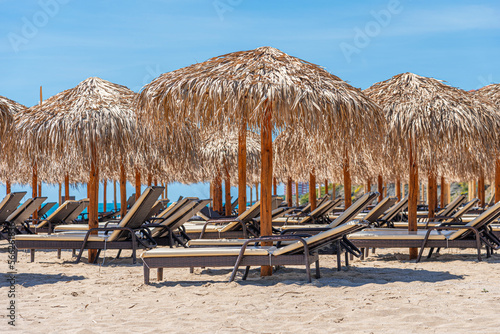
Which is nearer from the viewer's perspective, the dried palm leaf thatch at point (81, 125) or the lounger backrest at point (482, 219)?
the lounger backrest at point (482, 219)

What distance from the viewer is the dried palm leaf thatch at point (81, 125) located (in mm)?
7230

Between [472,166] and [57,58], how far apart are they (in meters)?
12.9

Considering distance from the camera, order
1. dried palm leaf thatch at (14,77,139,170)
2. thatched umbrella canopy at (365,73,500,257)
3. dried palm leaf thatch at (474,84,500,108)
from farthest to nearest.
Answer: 1. dried palm leaf thatch at (474,84,500,108)
2. dried palm leaf thatch at (14,77,139,170)
3. thatched umbrella canopy at (365,73,500,257)

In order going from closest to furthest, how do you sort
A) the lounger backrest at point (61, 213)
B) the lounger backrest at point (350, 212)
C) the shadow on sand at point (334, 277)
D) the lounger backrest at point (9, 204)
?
the shadow on sand at point (334, 277) < the lounger backrest at point (350, 212) < the lounger backrest at point (9, 204) < the lounger backrest at point (61, 213)

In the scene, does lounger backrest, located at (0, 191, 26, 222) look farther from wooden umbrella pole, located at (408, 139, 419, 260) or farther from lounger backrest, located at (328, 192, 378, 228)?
wooden umbrella pole, located at (408, 139, 419, 260)

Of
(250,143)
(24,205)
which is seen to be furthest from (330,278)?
(250,143)

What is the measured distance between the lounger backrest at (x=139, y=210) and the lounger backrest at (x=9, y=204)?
3.21 meters

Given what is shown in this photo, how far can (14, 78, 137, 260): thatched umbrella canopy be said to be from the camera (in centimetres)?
723

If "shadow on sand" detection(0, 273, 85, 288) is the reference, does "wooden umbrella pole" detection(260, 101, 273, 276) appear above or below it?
above

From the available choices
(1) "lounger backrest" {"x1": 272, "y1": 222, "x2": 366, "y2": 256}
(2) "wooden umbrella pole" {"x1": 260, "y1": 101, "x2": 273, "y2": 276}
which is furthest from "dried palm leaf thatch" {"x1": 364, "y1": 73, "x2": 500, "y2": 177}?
(1) "lounger backrest" {"x1": 272, "y1": 222, "x2": 366, "y2": 256}

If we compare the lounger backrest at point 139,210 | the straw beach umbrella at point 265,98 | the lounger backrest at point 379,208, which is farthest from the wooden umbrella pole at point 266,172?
the lounger backrest at point 379,208

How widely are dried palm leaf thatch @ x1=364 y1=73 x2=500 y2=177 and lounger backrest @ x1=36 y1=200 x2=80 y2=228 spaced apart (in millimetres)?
5823

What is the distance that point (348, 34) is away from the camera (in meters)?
7.83

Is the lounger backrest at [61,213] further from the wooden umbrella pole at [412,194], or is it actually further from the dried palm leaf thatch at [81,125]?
the wooden umbrella pole at [412,194]
